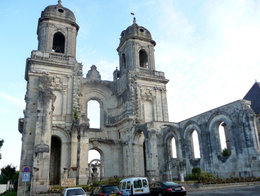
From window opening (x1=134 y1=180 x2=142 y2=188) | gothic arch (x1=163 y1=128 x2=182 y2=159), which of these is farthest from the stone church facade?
window opening (x1=134 y1=180 x2=142 y2=188)

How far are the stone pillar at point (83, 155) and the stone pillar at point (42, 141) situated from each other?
2.87 metres

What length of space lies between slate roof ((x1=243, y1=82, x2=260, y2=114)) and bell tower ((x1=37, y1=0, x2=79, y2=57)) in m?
22.4

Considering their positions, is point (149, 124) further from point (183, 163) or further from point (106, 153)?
point (106, 153)

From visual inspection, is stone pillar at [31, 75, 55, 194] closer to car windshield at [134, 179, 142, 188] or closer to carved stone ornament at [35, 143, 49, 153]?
carved stone ornament at [35, 143, 49, 153]

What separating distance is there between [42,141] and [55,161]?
5.77 m

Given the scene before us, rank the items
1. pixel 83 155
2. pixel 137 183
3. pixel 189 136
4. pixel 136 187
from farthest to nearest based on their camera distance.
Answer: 1. pixel 189 136
2. pixel 83 155
3. pixel 137 183
4. pixel 136 187

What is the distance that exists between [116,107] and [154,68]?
24.1ft

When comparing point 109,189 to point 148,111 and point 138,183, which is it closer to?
point 138,183

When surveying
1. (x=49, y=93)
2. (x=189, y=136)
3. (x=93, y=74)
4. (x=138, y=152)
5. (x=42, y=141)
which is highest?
(x=93, y=74)

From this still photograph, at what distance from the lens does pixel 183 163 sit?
2356 cm

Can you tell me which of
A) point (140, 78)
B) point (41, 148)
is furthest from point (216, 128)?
point (41, 148)

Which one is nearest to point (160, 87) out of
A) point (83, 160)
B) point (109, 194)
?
point (83, 160)

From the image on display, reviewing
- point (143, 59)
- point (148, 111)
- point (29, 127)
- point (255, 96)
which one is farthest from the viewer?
point (143, 59)

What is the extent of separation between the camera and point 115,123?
94.9ft
